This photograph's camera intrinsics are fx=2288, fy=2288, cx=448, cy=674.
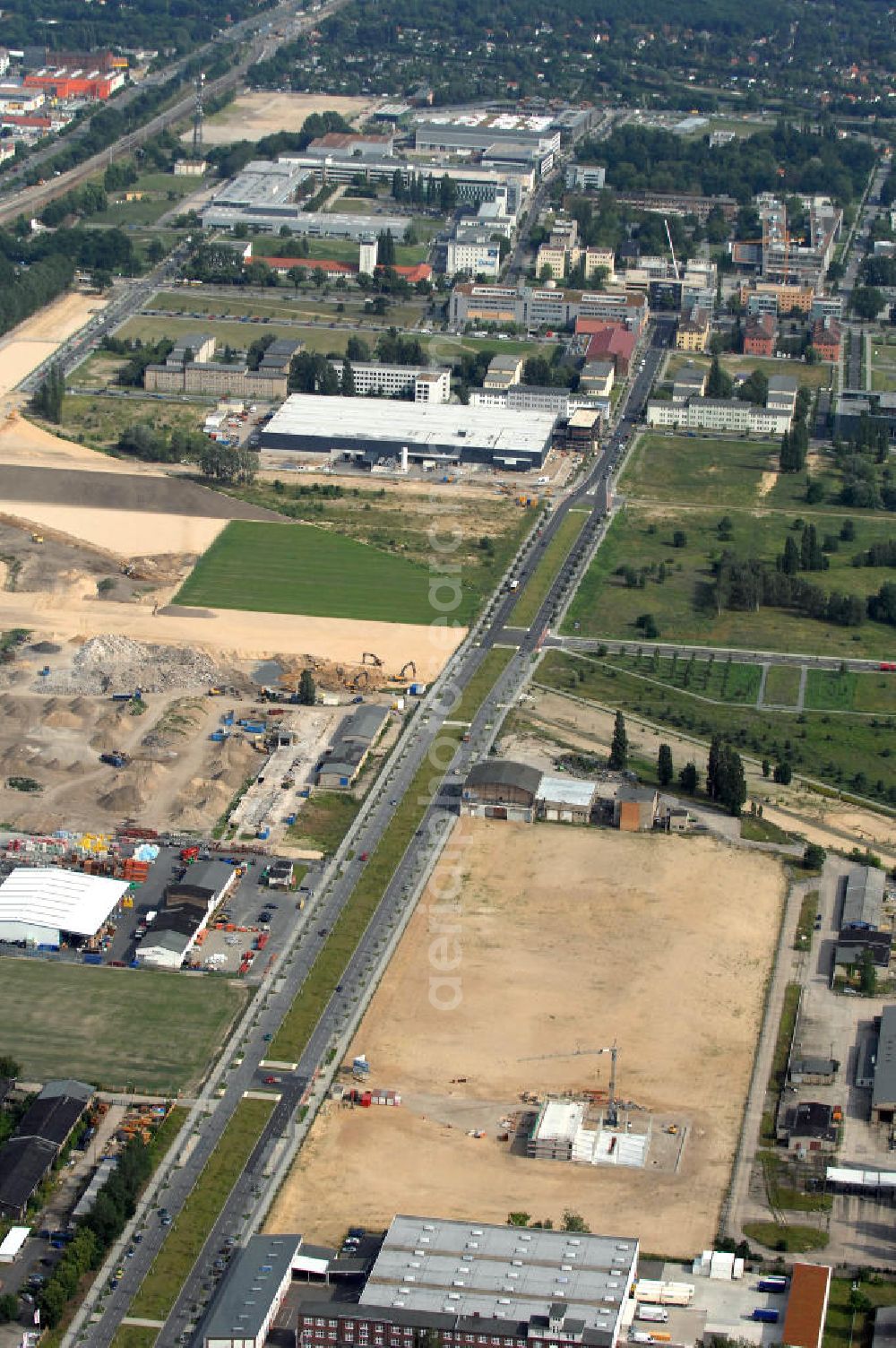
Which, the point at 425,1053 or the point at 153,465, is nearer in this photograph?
the point at 425,1053

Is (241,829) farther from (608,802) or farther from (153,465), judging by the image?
(153,465)

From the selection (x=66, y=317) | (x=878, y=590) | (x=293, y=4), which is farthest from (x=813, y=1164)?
(x=293, y=4)

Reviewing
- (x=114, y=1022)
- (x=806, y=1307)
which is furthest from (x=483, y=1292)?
(x=114, y=1022)

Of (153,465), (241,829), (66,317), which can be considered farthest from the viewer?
(66,317)

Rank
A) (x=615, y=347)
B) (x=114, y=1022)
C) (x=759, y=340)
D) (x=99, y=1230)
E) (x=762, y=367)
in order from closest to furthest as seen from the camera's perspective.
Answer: (x=99, y=1230) < (x=114, y=1022) < (x=615, y=347) < (x=762, y=367) < (x=759, y=340)

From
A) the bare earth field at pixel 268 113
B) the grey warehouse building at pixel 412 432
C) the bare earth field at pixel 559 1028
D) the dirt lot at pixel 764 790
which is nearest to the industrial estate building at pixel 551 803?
the bare earth field at pixel 559 1028

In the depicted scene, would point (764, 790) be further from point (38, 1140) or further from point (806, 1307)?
point (38, 1140)
